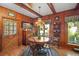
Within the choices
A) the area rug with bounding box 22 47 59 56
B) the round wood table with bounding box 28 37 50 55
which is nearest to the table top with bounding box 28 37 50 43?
the round wood table with bounding box 28 37 50 55

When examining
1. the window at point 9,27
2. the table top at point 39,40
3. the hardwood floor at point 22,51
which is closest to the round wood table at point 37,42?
the table top at point 39,40

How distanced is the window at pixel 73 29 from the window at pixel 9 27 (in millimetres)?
899

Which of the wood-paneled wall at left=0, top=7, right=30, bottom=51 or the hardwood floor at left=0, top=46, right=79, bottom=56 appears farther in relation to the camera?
the hardwood floor at left=0, top=46, right=79, bottom=56

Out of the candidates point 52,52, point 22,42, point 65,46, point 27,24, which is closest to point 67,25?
point 65,46

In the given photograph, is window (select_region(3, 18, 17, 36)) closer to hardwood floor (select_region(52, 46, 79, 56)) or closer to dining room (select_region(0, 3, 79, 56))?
dining room (select_region(0, 3, 79, 56))

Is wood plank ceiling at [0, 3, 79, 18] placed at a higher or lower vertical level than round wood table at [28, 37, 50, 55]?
higher

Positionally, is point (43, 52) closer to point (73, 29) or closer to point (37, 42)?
point (37, 42)

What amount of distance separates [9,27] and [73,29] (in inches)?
41.9

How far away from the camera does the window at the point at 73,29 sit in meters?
2.12

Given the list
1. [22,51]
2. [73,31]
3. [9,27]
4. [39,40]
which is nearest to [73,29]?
[73,31]

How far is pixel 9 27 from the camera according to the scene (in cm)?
210

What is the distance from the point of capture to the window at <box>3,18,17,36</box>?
2041mm

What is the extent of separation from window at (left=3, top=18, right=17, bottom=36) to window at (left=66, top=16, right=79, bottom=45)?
0.90 meters

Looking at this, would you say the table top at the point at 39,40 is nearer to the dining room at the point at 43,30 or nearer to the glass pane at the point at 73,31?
the dining room at the point at 43,30
